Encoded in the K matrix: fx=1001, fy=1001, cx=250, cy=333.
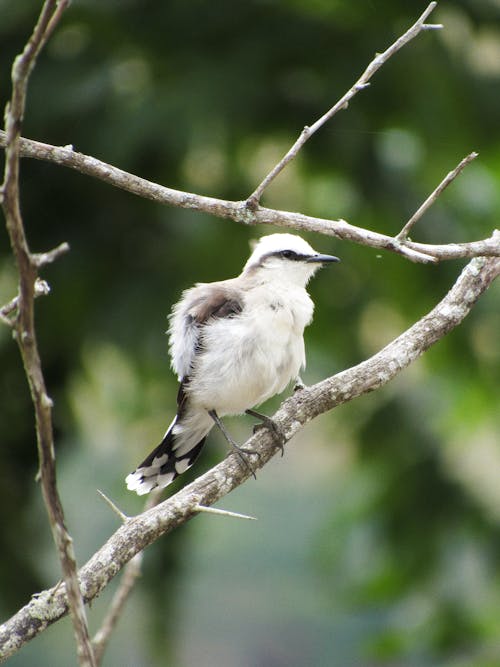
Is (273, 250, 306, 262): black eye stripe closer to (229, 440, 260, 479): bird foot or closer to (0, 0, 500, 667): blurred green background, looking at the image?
(229, 440, 260, 479): bird foot

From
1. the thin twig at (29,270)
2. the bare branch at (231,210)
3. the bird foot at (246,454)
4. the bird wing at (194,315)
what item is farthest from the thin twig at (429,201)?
the bird wing at (194,315)

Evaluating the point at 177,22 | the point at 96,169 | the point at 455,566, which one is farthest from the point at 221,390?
the point at 455,566

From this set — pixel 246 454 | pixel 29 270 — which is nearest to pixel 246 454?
pixel 246 454

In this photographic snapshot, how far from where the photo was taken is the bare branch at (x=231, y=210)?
2.48 meters

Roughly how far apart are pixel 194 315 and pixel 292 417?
0.96 meters

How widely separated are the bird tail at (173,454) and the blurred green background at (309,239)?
1945 mm

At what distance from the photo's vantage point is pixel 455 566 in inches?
286

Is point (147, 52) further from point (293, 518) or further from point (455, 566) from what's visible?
point (293, 518)

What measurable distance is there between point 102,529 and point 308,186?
10.4 ft

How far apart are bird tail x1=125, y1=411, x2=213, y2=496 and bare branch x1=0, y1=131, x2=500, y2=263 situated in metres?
1.62

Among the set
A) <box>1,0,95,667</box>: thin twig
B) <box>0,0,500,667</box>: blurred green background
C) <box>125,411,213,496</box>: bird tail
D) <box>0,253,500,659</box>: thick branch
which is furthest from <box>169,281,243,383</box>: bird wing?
<box>1,0,95,667</box>: thin twig

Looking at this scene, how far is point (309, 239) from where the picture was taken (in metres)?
6.20

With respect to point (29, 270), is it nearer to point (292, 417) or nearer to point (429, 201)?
point (429, 201)

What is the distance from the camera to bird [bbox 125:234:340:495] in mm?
3900
